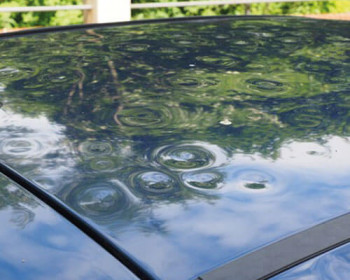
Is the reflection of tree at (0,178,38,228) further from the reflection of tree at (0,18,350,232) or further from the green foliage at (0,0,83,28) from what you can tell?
the green foliage at (0,0,83,28)

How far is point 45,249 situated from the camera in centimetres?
108

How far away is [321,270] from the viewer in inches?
41.4

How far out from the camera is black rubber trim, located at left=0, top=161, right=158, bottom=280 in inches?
41.1

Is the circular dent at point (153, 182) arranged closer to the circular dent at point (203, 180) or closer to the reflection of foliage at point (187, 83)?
the circular dent at point (203, 180)

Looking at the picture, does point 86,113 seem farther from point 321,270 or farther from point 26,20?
point 26,20

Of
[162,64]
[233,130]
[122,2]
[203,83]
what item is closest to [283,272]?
[233,130]

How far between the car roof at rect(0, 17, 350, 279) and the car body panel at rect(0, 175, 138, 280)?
0.03 meters

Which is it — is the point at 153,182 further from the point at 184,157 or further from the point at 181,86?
the point at 181,86

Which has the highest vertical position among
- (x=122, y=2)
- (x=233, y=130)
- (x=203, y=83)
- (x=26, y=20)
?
(x=26, y=20)

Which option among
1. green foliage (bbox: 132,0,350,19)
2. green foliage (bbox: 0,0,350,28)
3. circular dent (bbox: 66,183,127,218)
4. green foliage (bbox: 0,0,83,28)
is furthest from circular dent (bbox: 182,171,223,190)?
green foliage (bbox: 132,0,350,19)

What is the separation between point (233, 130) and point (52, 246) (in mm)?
548

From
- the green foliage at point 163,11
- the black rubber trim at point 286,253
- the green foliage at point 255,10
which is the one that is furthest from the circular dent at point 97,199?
the green foliage at point 255,10

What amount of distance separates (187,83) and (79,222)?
74 cm

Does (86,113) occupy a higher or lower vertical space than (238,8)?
lower
